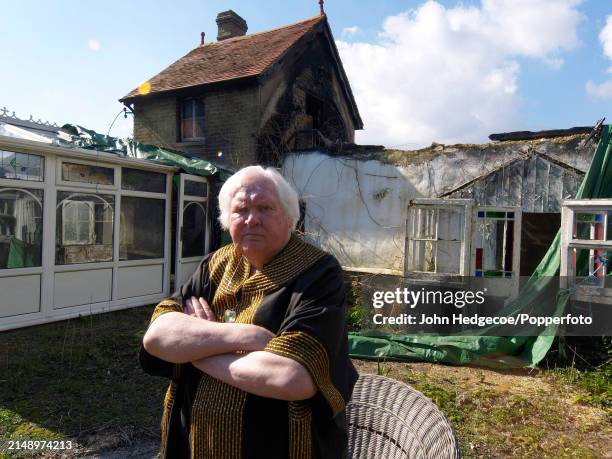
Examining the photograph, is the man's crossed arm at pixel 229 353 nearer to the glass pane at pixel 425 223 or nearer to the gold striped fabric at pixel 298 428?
the gold striped fabric at pixel 298 428

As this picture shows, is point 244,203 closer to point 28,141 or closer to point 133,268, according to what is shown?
point 28,141

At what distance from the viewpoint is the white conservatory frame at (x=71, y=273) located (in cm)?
573

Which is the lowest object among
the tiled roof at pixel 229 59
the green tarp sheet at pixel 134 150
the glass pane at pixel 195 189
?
the glass pane at pixel 195 189

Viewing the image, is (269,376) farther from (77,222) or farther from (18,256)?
(77,222)

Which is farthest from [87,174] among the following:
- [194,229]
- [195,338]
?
[195,338]

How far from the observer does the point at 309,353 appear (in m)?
1.36

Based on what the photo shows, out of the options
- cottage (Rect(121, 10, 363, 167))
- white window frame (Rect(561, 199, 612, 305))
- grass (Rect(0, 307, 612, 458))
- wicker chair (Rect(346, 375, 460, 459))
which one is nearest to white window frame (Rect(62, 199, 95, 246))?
grass (Rect(0, 307, 612, 458))

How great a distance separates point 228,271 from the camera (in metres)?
1.76

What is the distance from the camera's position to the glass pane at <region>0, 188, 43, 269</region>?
5.57 metres

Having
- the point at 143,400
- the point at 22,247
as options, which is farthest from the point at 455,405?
the point at 22,247

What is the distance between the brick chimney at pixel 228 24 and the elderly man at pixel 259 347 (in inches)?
519

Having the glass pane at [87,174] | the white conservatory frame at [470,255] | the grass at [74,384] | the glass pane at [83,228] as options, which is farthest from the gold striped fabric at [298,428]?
the glass pane at [87,174]

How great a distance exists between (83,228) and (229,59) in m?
6.44

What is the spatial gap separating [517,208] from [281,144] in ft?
18.1
